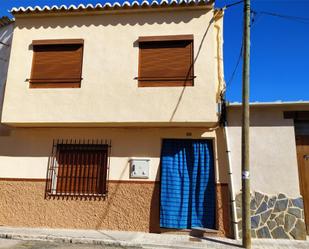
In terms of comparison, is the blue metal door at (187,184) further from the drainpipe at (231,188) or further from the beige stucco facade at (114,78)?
the beige stucco facade at (114,78)

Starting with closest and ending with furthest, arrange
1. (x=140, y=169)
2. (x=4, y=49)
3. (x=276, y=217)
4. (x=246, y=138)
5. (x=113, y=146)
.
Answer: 1. (x=246, y=138)
2. (x=276, y=217)
3. (x=140, y=169)
4. (x=113, y=146)
5. (x=4, y=49)

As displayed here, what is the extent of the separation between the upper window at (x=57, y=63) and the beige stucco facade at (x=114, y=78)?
0.19 meters

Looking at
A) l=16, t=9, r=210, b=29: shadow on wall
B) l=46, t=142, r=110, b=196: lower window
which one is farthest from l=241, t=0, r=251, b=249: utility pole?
l=46, t=142, r=110, b=196: lower window

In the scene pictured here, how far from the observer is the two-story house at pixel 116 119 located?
8.72m

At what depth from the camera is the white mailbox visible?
29.5 ft

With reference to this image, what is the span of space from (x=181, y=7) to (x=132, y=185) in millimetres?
5458

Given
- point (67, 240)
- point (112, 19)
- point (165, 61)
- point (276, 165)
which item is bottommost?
point (67, 240)

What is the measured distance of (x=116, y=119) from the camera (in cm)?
867

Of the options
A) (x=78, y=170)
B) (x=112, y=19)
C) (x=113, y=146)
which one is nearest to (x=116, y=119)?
(x=113, y=146)

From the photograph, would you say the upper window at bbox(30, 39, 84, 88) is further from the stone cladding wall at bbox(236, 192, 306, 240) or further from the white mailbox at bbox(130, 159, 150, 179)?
the stone cladding wall at bbox(236, 192, 306, 240)

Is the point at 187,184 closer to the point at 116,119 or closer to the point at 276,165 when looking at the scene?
the point at 276,165

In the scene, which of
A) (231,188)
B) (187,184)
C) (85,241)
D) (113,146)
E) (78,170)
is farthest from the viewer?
(78,170)

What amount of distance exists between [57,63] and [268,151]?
677 centimetres

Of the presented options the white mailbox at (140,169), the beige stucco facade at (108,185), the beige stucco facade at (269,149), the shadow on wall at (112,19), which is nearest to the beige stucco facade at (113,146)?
the beige stucco facade at (108,185)
